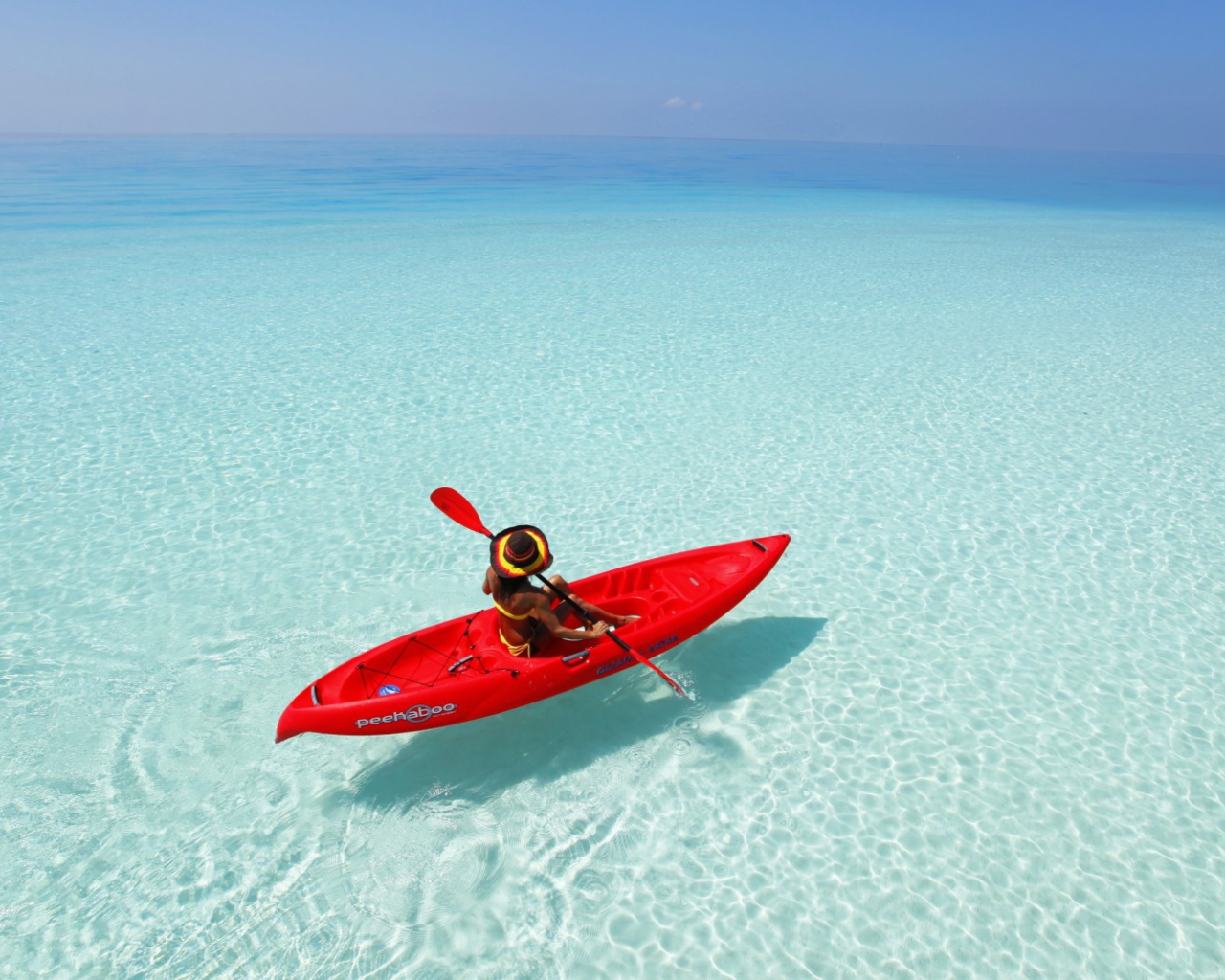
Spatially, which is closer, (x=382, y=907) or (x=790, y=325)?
(x=382, y=907)

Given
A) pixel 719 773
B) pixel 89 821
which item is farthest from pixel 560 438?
pixel 89 821

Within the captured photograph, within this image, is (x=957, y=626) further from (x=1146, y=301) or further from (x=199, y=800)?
(x=1146, y=301)

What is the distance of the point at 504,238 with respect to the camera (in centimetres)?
1895

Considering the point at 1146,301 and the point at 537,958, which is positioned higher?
the point at 1146,301

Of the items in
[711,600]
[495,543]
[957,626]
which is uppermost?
[495,543]

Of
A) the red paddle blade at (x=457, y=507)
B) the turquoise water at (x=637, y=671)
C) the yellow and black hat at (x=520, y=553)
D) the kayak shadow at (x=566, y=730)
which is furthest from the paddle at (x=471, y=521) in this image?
the turquoise water at (x=637, y=671)

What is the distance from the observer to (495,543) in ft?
13.1

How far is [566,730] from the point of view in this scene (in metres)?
4.51

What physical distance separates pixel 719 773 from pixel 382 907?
5.88ft

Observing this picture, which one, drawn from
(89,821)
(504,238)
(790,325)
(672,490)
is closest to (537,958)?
(89,821)

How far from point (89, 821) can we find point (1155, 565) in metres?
7.07

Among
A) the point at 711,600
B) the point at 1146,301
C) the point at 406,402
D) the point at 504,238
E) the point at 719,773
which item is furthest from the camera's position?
the point at 504,238

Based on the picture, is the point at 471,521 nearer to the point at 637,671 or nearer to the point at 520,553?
the point at 520,553

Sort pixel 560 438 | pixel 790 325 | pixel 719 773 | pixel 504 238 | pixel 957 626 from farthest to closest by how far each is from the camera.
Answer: pixel 504 238, pixel 790 325, pixel 560 438, pixel 957 626, pixel 719 773
